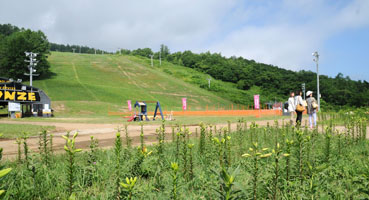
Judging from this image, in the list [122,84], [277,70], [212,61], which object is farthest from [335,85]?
[122,84]

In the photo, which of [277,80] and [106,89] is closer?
[106,89]

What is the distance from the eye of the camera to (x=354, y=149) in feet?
17.4

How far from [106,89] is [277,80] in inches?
3118

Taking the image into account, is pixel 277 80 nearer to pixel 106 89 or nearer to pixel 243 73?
pixel 243 73

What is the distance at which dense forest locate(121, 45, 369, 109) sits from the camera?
8494 cm

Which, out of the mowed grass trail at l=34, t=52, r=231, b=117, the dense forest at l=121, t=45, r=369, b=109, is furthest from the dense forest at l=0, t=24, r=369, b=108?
the mowed grass trail at l=34, t=52, r=231, b=117

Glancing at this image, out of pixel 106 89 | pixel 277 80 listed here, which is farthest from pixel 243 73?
pixel 106 89

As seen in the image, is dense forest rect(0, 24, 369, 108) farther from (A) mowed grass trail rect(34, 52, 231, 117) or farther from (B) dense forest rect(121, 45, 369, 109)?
(A) mowed grass trail rect(34, 52, 231, 117)

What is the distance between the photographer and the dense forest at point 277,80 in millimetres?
84938

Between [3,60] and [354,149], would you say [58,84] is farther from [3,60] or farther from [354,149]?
[354,149]

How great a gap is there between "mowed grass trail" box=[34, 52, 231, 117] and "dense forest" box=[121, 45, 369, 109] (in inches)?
1673

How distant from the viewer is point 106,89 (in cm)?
5662

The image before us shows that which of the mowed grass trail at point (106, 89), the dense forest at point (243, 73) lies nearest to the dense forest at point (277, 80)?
the dense forest at point (243, 73)

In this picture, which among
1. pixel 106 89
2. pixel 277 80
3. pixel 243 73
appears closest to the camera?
pixel 106 89
